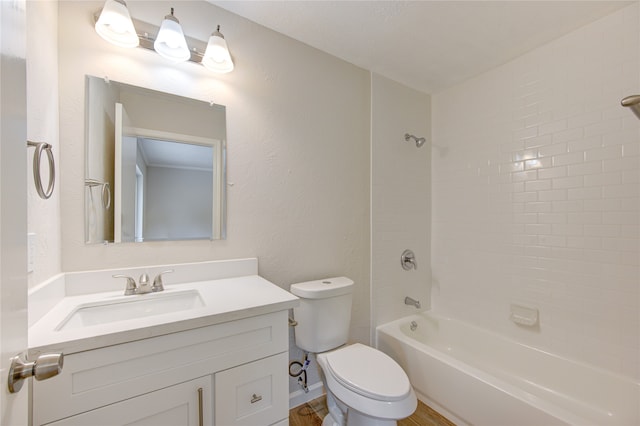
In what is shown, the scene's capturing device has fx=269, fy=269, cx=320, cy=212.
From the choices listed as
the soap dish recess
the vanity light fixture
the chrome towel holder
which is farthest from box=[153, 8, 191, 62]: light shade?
the soap dish recess

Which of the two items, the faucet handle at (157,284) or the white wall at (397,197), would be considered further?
the white wall at (397,197)

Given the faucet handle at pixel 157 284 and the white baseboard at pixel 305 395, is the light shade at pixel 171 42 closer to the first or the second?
the faucet handle at pixel 157 284

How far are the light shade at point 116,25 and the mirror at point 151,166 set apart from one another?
0.19 meters

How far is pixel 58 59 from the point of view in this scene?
3.69 feet

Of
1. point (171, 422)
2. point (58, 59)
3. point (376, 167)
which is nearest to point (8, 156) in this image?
point (171, 422)

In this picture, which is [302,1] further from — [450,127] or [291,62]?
[450,127]

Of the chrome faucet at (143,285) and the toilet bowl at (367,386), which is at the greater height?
the chrome faucet at (143,285)

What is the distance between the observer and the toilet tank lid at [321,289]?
153 cm

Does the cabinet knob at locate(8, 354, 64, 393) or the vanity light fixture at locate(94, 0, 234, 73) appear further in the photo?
the vanity light fixture at locate(94, 0, 234, 73)

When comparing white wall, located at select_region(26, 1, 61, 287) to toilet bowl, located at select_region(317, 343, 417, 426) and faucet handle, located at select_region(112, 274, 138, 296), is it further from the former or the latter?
toilet bowl, located at select_region(317, 343, 417, 426)

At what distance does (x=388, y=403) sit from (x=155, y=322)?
99 cm

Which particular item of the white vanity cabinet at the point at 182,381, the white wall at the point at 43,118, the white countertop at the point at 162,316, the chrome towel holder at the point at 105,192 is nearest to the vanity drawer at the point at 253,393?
the white vanity cabinet at the point at 182,381

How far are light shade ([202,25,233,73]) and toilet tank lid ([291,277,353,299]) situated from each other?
50.2 inches

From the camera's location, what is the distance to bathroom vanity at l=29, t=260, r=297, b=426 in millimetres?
744
